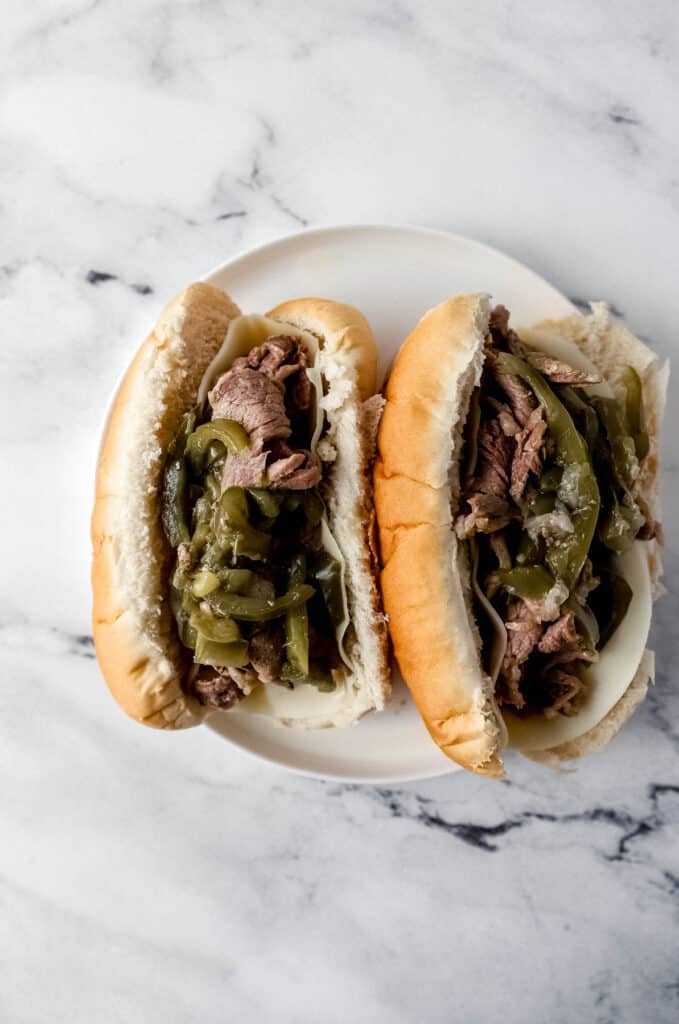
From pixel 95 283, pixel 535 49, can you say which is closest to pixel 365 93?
pixel 535 49

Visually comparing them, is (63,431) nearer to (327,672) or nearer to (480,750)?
(327,672)

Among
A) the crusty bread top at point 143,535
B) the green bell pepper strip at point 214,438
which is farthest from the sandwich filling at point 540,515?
the crusty bread top at point 143,535

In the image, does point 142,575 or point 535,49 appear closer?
point 142,575

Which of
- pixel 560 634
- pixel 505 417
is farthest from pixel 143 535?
pixel 560 634

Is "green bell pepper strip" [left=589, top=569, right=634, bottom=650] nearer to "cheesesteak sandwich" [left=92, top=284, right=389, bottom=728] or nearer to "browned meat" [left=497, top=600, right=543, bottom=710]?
"browned meat" [left=497, top=600, right=543, bottom=710]

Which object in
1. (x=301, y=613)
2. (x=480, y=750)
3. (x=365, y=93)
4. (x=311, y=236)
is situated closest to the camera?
(x=480, y=750)

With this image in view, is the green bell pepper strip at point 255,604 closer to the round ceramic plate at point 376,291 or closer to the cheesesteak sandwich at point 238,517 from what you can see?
the cheesesteak sandwich at point 238,517
